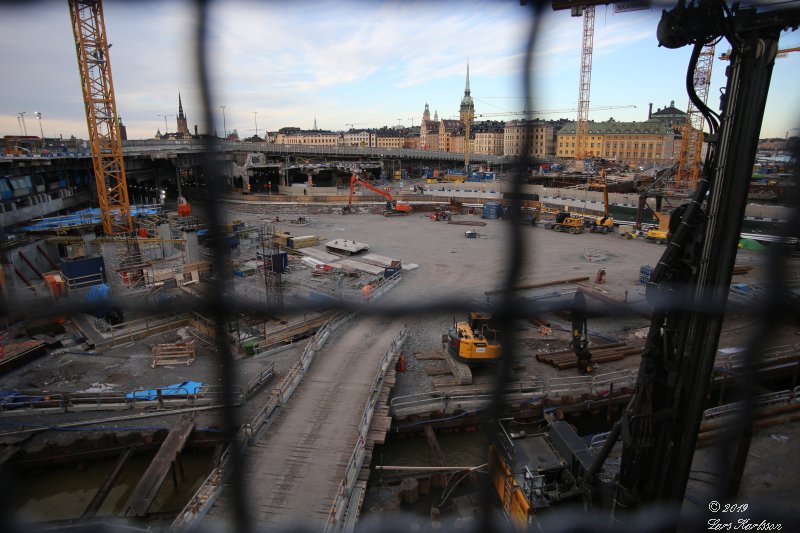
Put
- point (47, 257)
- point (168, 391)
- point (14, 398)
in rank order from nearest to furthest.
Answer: point (14, 398) → point (168, 391) → point (47, 257)

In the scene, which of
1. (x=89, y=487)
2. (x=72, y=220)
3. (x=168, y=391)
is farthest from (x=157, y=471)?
(x=72, y=220)

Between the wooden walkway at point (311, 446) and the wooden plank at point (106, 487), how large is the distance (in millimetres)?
1361

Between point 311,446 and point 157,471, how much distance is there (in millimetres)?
1231

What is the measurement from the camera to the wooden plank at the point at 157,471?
10.0 feet

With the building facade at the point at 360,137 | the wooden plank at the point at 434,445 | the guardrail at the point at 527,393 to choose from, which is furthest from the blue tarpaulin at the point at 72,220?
the building facade at the point at 360,137

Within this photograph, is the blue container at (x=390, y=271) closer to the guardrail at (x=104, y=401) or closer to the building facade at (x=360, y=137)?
the guardrail at (x=104, y=401)

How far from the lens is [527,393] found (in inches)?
173

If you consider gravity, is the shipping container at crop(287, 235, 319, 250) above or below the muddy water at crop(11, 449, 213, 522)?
above

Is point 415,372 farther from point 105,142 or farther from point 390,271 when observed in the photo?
point 105,142

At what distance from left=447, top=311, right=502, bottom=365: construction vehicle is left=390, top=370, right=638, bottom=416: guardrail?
34 cm

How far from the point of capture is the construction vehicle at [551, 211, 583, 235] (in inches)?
459

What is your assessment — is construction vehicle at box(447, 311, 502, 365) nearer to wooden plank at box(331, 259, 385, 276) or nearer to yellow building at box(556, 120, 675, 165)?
wooden plank at box(331, 259, 385, 276)

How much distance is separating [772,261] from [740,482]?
268 centimetres

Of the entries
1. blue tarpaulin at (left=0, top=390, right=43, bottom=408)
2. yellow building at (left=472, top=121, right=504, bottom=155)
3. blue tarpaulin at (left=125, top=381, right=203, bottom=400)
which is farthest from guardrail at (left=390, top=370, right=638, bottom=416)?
blue tarpaulin at (left=0, top=390, right=43, bottom=408)
